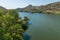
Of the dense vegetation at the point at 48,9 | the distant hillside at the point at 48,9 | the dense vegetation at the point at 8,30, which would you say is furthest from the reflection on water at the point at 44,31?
the distant hillside at the point at 48,9

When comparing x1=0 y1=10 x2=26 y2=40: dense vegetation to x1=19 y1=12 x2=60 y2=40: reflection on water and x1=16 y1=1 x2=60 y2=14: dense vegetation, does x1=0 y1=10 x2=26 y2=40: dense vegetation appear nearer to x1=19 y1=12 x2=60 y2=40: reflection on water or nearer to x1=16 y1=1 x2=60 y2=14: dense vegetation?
x1=19 y1=12 x2=60 y2=40: reflection on water

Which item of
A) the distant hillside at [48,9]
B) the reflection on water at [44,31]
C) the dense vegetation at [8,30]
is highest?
the dense vegetation at [8,30]

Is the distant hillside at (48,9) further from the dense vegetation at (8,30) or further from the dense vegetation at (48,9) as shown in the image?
the dense vegetation at (8,30)

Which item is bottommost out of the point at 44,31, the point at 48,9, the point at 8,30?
the point at 48,9

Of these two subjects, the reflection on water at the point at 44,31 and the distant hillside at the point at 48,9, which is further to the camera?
the distant hillside at the point at 48,9

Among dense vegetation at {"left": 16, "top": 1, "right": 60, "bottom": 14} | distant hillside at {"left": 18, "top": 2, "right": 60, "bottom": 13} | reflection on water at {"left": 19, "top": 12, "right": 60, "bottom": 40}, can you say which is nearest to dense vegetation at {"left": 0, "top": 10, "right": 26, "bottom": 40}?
reflection on water at {"left": 19, "top": 12, "right": 60, "bottom": 40}

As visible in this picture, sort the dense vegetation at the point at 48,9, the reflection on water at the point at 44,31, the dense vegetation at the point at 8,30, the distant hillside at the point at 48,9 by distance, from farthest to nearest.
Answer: the distant hillside at the point at 48,9
the dense vegetation at the point at 48,9
the reflection on water at the point at 44,31
the dense vegetation at the point at 8,30

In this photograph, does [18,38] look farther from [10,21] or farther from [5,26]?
[10,21]

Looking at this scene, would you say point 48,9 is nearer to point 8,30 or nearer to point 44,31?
point 44,31

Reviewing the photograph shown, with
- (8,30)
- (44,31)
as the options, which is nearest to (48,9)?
(44,31)

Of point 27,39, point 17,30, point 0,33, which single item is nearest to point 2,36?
point 0,33

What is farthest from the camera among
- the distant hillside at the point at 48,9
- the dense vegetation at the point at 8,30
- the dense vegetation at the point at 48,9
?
the distant hillside at the point at 48,9
